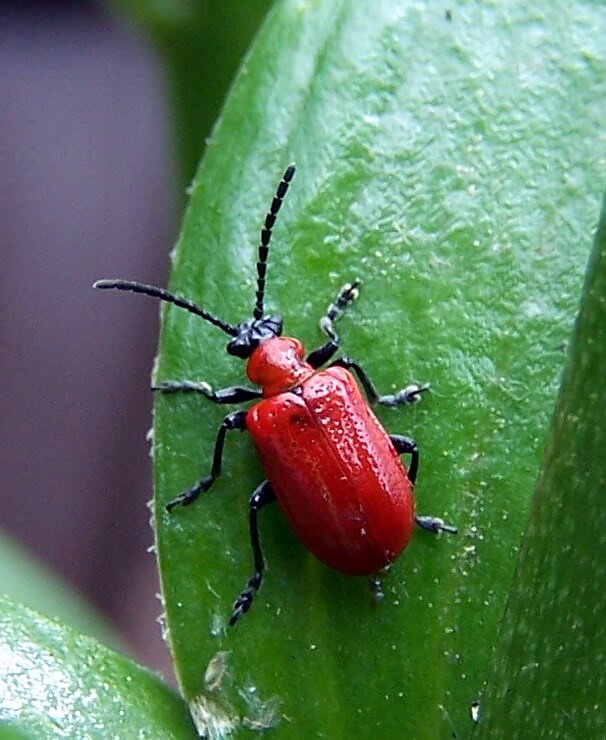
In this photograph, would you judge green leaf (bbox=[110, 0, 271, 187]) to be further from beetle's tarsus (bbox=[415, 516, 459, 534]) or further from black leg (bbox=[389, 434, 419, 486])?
beetle's tarsus (bbox=[415, 516, 459, 534])

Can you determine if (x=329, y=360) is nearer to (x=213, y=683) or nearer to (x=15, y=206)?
(x=213, y=683)

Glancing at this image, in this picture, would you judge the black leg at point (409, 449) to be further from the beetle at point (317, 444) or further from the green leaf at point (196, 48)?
the green leaf at point (196, 48)

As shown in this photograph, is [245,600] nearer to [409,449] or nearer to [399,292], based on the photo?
[409,449]

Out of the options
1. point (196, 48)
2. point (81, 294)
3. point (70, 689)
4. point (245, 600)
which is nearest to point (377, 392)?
point (245, 600)

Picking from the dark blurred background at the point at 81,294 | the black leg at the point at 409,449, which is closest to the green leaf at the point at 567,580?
the black leg at the point at 409,449

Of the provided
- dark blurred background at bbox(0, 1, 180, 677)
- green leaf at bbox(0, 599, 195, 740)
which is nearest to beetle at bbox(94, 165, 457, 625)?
green leaf at bbox(0, 599, 195, 740)

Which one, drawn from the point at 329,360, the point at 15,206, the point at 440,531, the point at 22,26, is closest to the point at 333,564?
the point at 440,531
